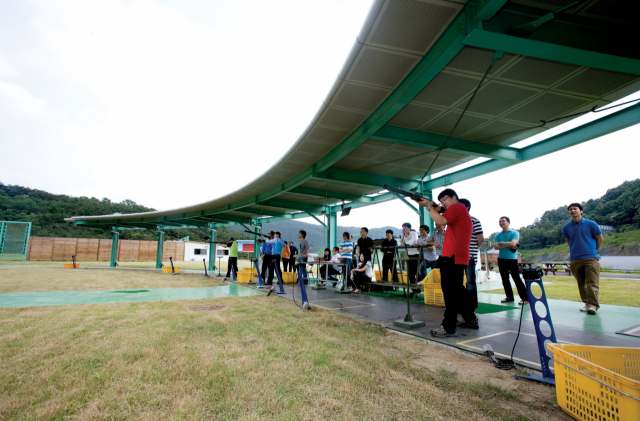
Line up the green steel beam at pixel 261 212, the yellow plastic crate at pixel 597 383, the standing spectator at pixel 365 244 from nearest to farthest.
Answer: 1. the yellow plastic crate at pixel 597 383
2. the standing spectator at pixel 365 244
3. the green steel beam at pixel 261 212

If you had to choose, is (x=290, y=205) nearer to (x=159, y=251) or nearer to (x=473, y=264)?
(x=473, y=264)

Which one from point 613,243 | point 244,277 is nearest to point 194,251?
point 244,277

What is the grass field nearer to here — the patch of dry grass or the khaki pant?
the khaki pant

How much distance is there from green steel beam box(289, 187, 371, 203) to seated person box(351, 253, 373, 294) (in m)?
4.50

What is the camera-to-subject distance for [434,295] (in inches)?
270

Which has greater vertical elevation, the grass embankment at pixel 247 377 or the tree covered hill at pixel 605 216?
the tree covered hill at pixel 605 216

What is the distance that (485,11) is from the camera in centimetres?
352

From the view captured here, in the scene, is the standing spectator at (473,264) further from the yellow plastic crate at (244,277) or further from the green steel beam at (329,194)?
the yellow plastic crate at (244,277)

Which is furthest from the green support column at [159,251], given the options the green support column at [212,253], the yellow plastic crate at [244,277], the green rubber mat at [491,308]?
the green rubber mat at [491,308]

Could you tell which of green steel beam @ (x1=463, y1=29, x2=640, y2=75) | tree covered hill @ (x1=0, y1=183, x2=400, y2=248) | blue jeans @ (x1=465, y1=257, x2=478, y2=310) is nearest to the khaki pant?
blue jeans @ (x1=465, y1=257, x2=478, y2=310)

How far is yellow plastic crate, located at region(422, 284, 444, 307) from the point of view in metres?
6.73

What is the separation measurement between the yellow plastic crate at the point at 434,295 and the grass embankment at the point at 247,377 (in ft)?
9.29

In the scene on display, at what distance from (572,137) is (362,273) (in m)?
6.27

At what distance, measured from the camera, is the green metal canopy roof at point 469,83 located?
12.4ft
